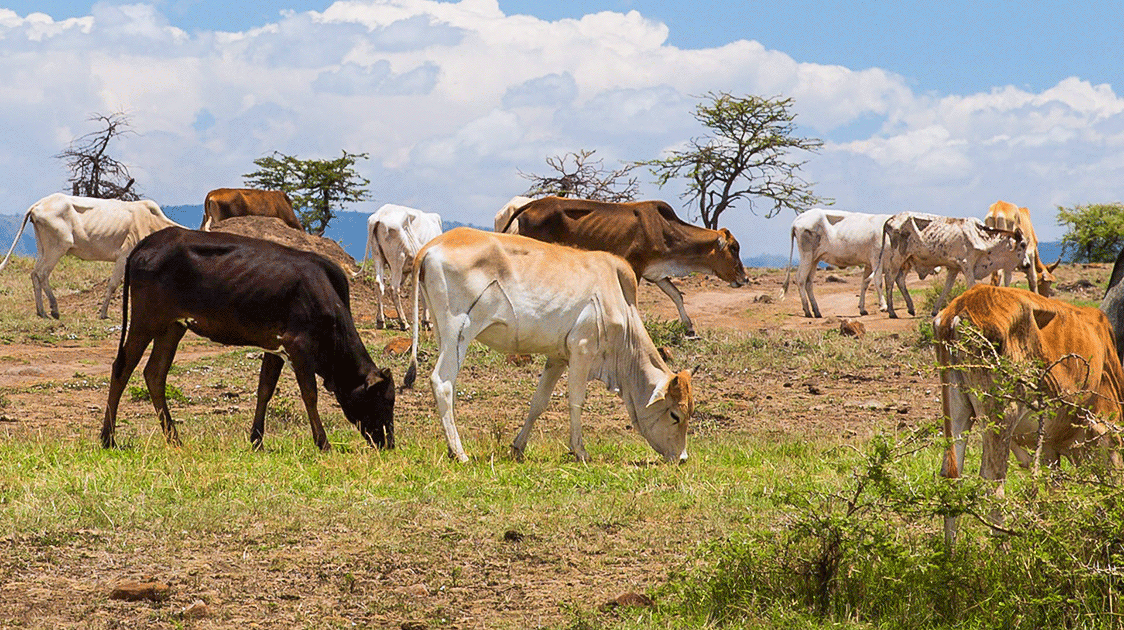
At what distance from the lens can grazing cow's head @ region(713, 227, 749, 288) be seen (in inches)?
684

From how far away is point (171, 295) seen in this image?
8.70 meters

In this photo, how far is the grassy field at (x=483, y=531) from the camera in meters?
5.19

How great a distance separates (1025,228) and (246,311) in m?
19.6

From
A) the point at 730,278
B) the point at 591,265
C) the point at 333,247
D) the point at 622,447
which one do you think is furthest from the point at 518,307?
the point at 333,247

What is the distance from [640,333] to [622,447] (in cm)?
102

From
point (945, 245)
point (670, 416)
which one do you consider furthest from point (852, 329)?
point (670, 416)

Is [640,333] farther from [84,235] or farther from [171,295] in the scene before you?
[84,235]

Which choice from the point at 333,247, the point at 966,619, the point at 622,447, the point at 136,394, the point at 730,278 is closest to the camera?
the point at 966,619

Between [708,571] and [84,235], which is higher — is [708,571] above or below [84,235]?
below

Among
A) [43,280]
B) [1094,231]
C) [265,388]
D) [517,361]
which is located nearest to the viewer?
[265,388]

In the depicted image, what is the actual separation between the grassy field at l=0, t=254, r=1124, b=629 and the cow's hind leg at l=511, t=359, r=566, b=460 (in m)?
0.14

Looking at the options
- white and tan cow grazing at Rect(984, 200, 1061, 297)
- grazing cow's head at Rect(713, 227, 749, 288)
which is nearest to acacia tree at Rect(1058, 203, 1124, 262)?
white and tan cow grazing at Rect(984, 200, 1061, 297)

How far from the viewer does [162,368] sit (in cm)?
904

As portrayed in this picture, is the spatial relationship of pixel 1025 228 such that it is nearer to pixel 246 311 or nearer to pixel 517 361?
pixel 517 361
